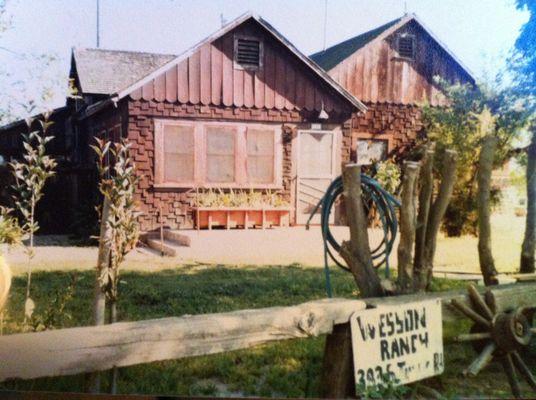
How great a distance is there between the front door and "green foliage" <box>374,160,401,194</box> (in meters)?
0.37

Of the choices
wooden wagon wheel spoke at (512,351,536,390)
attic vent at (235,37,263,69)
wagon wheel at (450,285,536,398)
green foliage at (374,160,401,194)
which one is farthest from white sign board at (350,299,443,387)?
attic vent at (235,37,263,69)

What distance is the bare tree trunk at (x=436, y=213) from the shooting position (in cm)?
294

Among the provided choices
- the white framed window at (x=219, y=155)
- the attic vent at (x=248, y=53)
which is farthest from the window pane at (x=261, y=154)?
the attic vent at (x=248, y=53)

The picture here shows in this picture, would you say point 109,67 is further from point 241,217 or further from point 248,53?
point 241,217

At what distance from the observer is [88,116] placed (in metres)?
3.25

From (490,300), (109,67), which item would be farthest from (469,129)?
(109,67)

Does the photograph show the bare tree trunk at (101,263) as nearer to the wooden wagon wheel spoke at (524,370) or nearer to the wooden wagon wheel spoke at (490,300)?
the wooden wagon wheel spoke at (490,300)

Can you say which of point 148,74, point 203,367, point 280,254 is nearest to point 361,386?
point 203,367

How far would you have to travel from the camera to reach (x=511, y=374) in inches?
113

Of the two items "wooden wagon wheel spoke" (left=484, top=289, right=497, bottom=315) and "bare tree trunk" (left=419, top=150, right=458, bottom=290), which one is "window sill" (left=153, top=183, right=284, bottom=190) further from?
"wooden wagon wheel spoke" (left=484, top=289, right=497, bottom=315)

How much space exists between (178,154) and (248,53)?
1.04m

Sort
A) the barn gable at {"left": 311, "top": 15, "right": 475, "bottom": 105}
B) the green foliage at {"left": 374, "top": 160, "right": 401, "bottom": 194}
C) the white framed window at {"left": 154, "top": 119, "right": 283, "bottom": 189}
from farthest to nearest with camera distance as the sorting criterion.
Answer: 1. the white framed window at {"left": 154, "top": 119, "right": 283, "bottom": 189}
2. the green foliage at {"left": 374, "top": 160, "right": 401, "bottom": 194}
3. the barn gable at {"left": 311, "top": 15, "right": 475, "bottom": 105}

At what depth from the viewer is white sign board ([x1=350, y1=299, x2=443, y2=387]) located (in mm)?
2441

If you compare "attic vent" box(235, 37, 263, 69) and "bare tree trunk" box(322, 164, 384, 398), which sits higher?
"attic vent" box(235, 37, 263, 69)
